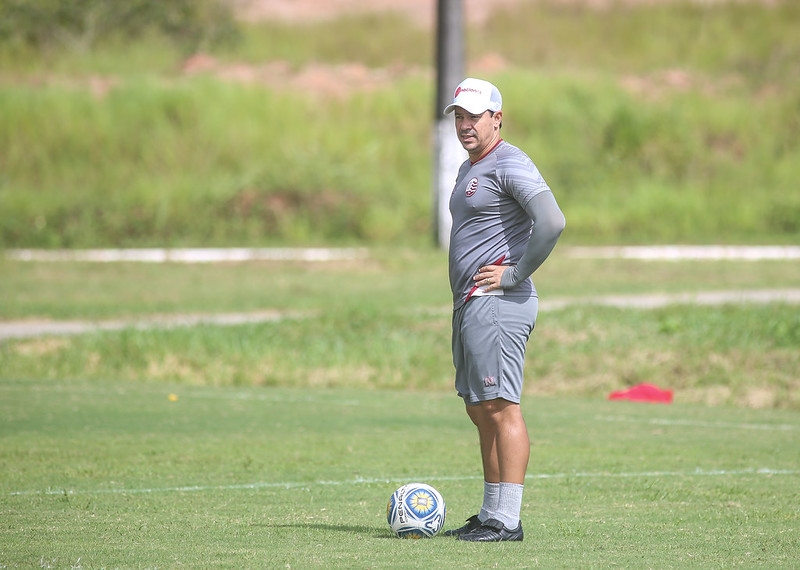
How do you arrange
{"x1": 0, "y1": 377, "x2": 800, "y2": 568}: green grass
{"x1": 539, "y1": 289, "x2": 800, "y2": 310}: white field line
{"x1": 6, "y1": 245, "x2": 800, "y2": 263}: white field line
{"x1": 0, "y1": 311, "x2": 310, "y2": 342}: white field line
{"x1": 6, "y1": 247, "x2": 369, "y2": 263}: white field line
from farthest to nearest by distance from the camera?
{"x1": 6, "y1": 245, "x2": 800, "y2": 263}: white field line → {"x1": 6, "y1": 247, "x2": 369, "y2": 263}: white field line → {"x1": 539, "y1": 289, "x2": 800, "y2": 310}: white field line → {"x1": 0, "y1": 311, "x2": 310, "y2": 342}: white field line → {"x1": 0, "y1": 377, "x2": 800, "y2": 568}: green grass

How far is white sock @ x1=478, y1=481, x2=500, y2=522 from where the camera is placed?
6.77 meters

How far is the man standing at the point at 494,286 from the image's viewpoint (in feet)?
21.5

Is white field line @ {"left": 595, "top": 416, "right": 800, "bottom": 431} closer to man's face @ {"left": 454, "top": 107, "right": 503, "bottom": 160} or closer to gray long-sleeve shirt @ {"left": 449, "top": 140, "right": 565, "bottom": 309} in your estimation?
gray long-sleeve shirt @ {"left": 449, "top": 140, "right": 565, "bottom": 309}

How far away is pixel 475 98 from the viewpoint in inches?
264

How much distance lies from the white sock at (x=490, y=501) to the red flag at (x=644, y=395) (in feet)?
23.3

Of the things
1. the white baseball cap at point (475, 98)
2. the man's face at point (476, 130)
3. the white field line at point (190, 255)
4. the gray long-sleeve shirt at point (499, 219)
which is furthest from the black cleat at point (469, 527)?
the white field line at point (190, 255)

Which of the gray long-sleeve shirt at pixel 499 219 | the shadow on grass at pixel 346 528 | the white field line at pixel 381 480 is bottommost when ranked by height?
the shadow on grass at pixel 346 528

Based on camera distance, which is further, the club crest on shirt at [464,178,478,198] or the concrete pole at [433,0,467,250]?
the concrete pole at [433,0,467,250]

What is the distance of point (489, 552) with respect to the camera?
6.42 m

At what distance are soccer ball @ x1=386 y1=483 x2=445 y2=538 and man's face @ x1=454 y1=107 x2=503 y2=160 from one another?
177 cm

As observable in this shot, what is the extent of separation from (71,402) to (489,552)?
684 cm

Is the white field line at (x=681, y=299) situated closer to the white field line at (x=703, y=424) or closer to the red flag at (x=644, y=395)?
the red flag at (x=644, y=395)

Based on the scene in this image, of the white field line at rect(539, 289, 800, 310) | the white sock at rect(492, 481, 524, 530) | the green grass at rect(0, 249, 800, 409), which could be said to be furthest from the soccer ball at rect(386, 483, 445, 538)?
the white field line at rect(539, 289, 800, 310)

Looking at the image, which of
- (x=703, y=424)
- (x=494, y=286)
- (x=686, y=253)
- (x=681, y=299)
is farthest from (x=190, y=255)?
(x=494, y=286)
